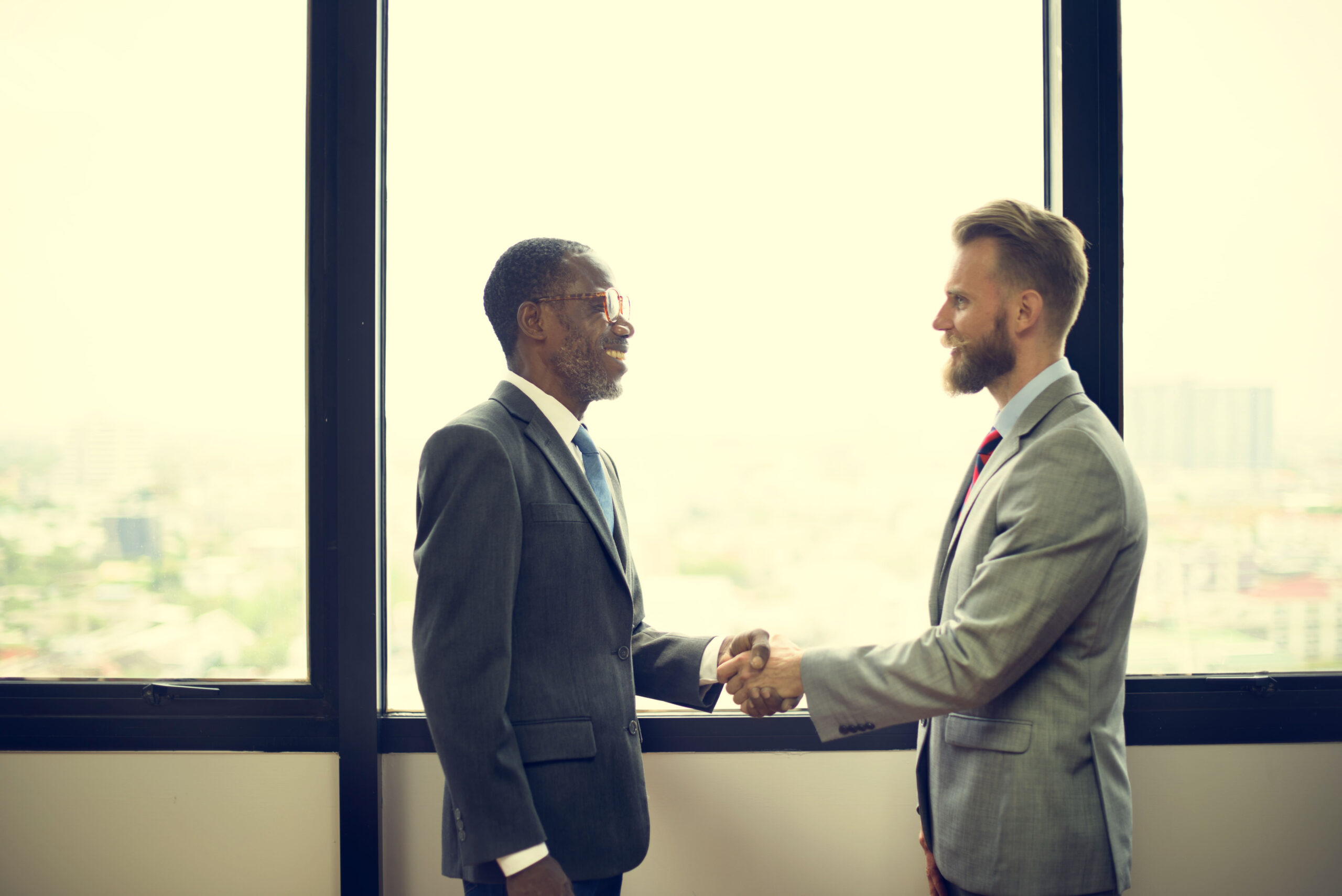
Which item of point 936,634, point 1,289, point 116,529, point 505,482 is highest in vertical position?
point 1,289

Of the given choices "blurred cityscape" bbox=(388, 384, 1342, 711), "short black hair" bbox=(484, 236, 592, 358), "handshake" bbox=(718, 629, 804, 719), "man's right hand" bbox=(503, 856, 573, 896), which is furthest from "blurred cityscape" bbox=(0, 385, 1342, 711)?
"man's right hand" bbox=(503, 856, 573, 896)

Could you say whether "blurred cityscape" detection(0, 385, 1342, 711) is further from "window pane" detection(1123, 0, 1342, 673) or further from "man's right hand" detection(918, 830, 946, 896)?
"man's right hand" detection(918, 830, 946, 896)

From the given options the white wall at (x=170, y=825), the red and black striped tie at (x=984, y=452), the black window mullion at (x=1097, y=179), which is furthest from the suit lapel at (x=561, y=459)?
the black window mullion at (x=1097, y=179)

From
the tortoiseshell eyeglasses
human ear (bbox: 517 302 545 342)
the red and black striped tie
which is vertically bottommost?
the red and black striped tie

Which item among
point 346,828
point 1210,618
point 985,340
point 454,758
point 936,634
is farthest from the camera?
point 1210,618

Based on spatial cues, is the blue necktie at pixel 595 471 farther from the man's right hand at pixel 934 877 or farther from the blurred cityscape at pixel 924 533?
the man's right hand at pixel 934 877

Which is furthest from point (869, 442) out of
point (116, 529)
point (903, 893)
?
point (116, 529)

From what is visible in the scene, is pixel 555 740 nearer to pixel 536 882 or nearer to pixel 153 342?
pixel 536 882

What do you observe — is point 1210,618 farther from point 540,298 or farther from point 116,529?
point 116,529

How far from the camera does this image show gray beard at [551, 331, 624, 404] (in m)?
1.49

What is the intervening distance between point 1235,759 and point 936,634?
1.19 m

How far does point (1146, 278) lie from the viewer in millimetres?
1946

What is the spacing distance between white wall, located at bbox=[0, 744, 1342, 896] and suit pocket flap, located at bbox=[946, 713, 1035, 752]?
0.56 metres

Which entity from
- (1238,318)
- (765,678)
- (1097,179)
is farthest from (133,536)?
(1238,318)
